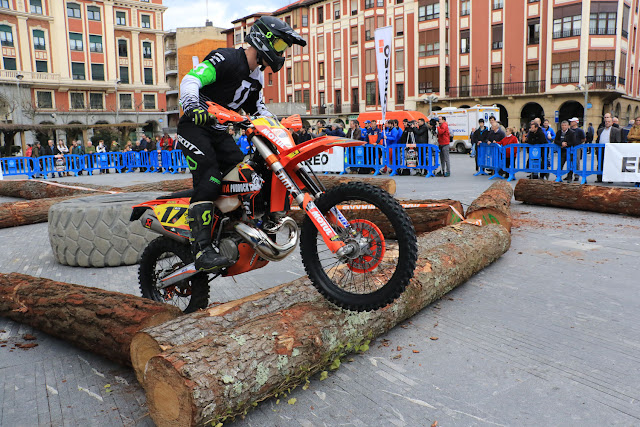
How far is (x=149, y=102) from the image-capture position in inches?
2559

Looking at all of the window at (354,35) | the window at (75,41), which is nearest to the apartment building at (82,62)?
the window at (75,41)

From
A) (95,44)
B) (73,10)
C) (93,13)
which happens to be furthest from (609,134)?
(93,13)

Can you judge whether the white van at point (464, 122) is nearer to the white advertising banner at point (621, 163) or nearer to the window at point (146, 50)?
the white advertising banner at point (621, 163)

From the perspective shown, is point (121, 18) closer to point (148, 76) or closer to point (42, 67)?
point (148, 76)

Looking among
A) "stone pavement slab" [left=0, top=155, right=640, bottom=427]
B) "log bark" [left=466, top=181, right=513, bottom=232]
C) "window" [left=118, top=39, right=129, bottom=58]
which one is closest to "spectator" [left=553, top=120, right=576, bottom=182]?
"log bark" [left=466, top=181, right=513, bottom=232]

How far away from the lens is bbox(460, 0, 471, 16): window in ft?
149

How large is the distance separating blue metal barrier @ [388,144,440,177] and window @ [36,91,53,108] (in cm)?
5048

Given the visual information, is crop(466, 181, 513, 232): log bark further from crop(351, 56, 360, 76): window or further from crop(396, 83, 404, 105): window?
crop(351, 56, 360, 76): window

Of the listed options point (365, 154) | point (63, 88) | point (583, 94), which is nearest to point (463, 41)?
point (583, 94)

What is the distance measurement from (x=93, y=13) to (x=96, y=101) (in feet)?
32.2

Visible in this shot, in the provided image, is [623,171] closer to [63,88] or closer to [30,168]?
[30,168]

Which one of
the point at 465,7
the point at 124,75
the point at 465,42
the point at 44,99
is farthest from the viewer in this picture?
the point at 124,75

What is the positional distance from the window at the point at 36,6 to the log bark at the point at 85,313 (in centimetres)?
6147

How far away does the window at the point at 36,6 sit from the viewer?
54431 mm
